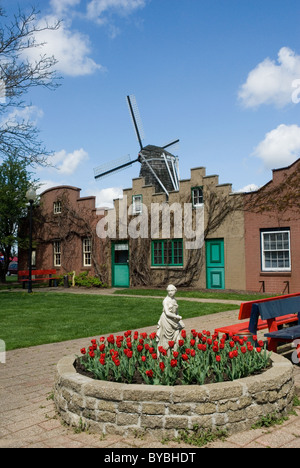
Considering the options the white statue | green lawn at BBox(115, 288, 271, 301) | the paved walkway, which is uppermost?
the white statue

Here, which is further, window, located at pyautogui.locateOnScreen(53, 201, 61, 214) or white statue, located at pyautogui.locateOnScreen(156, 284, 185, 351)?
window, located at pyautogui.locateOnScreen(53, 201, 61, 214)

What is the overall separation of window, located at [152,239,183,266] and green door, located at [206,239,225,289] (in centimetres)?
166

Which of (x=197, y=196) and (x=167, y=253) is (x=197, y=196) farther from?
(x=167, y=253)

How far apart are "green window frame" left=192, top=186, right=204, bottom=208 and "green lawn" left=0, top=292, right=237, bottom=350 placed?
655 cm

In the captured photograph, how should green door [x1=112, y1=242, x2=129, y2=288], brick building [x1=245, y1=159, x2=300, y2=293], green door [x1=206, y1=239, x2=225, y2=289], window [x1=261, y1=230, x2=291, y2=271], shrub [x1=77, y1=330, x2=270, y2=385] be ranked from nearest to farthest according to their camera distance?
shrub [x1=77, y1=330, x2=270, y2=385] → brick building [x1=245, y1=159, x2=300, y2=293] → window [x1=261, y1=230, x2=291, y2=271] → green door [x1=206, y1=239, x2=225, y2=289] → green door [x1=112, y1=242, x2=129, y2=288]

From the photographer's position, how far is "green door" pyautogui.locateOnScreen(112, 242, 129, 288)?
77.3 ft

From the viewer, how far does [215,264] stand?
19.9m

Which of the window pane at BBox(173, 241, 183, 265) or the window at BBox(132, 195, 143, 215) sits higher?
the window at BBox(132, 195, 143, 215)

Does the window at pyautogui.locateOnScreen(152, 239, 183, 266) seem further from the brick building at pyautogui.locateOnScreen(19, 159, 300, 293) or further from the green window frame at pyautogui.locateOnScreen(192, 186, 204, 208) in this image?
the green window frame at pyautogui.locateOnScreen(192, 186, 204, 208)

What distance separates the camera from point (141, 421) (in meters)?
4.16

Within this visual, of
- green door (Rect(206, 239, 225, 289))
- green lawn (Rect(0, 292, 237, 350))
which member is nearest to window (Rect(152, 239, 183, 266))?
green door (Rect(206, 239, 225, 289))

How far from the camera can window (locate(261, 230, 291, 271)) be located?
17.7 metres

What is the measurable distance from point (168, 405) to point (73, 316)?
8.26 m

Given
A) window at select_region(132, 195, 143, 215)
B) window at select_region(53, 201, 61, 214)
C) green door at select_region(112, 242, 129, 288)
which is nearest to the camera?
window at select_region(132, 195, 143, 215)
